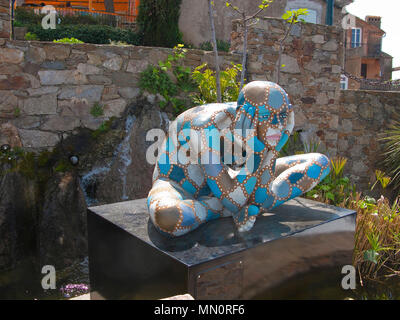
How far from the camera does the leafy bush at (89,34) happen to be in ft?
29.0

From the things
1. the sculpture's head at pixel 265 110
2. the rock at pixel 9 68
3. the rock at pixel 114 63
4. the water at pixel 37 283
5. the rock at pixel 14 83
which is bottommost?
the water at pixel 37 283

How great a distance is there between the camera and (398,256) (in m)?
3.32

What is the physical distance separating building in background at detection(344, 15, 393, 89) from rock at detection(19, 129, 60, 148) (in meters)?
17.1

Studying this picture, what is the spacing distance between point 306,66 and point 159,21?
434cm

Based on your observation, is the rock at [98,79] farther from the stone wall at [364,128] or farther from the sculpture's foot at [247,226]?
the stone wall at [364,128]

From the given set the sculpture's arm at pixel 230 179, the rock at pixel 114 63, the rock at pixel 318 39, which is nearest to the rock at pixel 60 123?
the rock at pixel 114 63

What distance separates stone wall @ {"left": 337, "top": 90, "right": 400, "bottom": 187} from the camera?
244 inches

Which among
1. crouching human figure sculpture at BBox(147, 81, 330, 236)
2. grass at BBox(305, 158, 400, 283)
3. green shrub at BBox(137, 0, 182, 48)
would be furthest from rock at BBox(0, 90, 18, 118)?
green shrub at BBox(137, 0, 182, 48)

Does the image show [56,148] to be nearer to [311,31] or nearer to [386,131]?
[311,31]

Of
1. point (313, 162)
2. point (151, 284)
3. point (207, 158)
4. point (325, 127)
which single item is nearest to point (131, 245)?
point (151, 284)

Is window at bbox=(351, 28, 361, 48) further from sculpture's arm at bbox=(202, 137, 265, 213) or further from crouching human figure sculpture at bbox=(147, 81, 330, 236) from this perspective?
sculpture's arm at bbox=(202, 137, 265, 213)

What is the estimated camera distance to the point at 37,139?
4.33 m

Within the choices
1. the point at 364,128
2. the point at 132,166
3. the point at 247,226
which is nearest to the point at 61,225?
the point at 132,166

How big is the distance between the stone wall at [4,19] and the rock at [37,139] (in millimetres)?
1064
